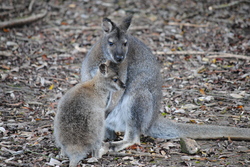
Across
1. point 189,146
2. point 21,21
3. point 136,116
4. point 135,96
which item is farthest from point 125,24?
point 21,21

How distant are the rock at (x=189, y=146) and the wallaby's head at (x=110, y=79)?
119 centimetres

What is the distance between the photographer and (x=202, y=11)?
40.4ft

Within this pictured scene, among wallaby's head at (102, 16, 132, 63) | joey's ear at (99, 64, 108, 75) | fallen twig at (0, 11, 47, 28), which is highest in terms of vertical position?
wallaby's head at (102, 16, 132, 63)

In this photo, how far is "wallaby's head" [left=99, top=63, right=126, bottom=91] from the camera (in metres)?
5.38

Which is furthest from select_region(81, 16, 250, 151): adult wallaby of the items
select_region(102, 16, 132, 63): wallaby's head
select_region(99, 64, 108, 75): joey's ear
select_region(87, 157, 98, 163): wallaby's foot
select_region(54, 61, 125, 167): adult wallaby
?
select_region(54, 61, 125, 167): adult wallaby

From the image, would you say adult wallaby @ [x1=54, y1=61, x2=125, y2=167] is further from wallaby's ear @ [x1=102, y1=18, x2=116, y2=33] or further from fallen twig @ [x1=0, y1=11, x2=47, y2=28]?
fallen twig @ [x1=0, y1=11, x2=47, y2=28]

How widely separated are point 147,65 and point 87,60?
3.27ft

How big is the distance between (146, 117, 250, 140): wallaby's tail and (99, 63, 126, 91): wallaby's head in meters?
0.94

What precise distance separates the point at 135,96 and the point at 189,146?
1171 millimetres

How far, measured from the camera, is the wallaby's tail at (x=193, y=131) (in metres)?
5.54

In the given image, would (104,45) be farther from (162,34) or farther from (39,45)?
(162,34)

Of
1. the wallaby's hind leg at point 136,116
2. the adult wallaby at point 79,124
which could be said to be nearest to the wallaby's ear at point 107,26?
the wallaby's hind leg at point 136,116

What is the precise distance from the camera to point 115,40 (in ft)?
19.3

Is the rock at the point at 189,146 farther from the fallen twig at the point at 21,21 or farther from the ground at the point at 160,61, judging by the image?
the fallen twig at the point at 21,21
